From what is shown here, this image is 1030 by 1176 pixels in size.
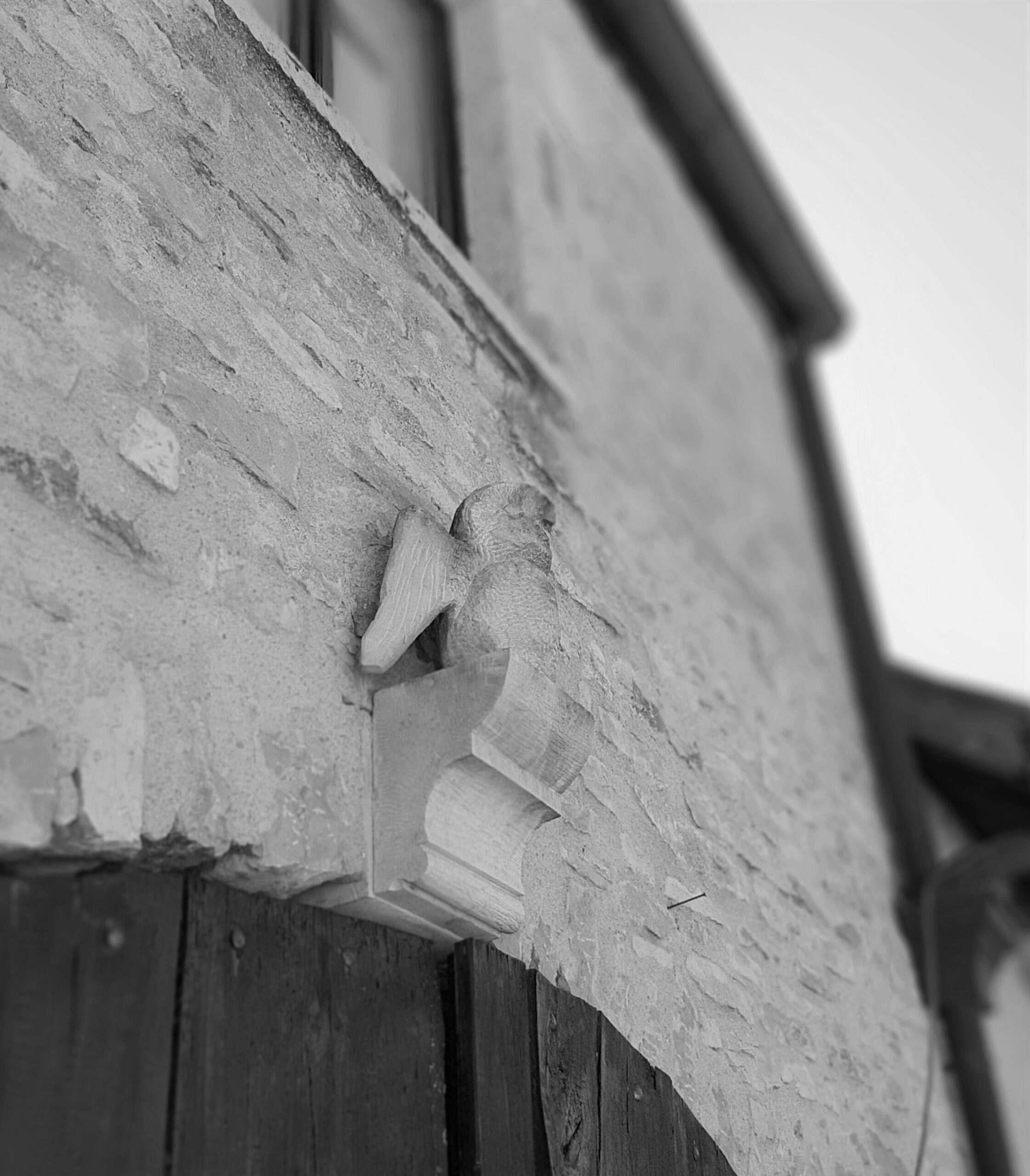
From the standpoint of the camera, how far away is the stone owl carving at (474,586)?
1933mm

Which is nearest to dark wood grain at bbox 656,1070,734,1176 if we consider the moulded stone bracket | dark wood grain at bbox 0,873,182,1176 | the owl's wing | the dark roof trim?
the moulded stone bracket

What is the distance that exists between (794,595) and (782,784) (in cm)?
159

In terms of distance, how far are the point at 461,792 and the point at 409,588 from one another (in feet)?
1.03

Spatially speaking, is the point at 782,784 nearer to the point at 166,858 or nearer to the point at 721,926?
the point at 721,926

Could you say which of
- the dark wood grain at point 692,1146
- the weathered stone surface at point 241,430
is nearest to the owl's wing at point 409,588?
the weathered stone surface at point 241,430

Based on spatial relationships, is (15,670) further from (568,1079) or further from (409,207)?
(409,207)

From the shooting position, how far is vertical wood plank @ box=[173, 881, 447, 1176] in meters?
1.45

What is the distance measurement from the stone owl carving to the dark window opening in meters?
1.44

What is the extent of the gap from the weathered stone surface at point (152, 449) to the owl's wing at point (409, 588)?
36 cm

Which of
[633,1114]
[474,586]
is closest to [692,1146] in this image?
[633,1114]

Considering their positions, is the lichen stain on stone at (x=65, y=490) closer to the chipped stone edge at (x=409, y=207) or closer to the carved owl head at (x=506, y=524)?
the carved owl head at (x=506, y=524)

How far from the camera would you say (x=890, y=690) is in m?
5.03

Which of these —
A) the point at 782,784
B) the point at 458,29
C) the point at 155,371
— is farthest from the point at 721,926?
the point at 458,29

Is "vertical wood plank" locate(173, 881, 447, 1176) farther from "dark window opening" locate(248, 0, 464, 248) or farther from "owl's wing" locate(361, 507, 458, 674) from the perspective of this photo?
"dark window opening" locate(248, 0, 464, 248)
